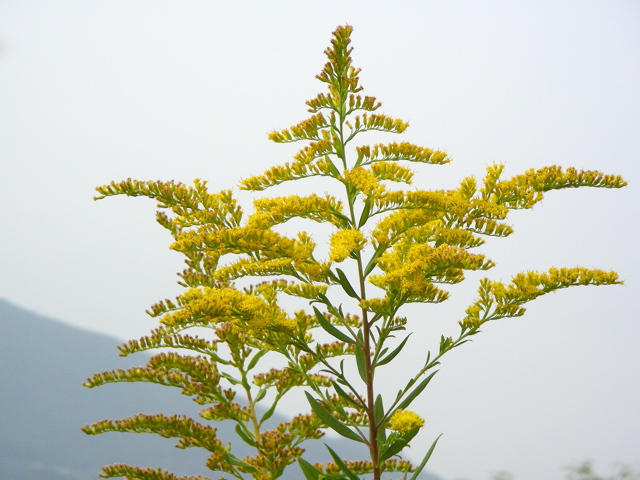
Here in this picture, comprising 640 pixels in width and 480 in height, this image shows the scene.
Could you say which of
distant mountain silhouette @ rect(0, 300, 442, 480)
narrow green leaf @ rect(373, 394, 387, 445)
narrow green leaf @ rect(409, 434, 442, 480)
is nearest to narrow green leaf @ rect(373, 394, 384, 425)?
narrow green leaf @ rect(373, 394, 387, 445)

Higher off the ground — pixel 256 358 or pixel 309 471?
pixel 256 358

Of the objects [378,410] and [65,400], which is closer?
[378,410]

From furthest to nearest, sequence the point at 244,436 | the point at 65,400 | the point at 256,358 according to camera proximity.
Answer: the point at 65,400, the point at 256,358, the point at 244,436

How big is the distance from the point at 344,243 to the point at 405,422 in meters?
0.77

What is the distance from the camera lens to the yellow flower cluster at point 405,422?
2895 mm

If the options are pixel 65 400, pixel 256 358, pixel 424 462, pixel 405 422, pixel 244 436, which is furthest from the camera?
pixel 65 400

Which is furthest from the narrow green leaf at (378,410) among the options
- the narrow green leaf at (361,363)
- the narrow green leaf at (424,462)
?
the narrow green leaf at (424,462)

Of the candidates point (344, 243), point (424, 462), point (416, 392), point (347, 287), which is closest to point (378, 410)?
point (416, 392)

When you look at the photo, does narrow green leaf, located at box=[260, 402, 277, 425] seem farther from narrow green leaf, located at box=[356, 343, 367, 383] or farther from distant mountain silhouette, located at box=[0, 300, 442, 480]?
distant mountain silhouette, located at box=[0, 300, 442, 480]

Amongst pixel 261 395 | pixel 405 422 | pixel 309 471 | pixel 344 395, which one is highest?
pixel 261 395

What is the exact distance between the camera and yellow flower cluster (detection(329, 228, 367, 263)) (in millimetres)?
2902

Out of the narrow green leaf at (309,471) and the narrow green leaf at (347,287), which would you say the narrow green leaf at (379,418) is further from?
the narrow green leaf at (347,287)

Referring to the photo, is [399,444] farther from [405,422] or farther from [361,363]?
[361,363]

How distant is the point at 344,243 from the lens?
297 centimetres
